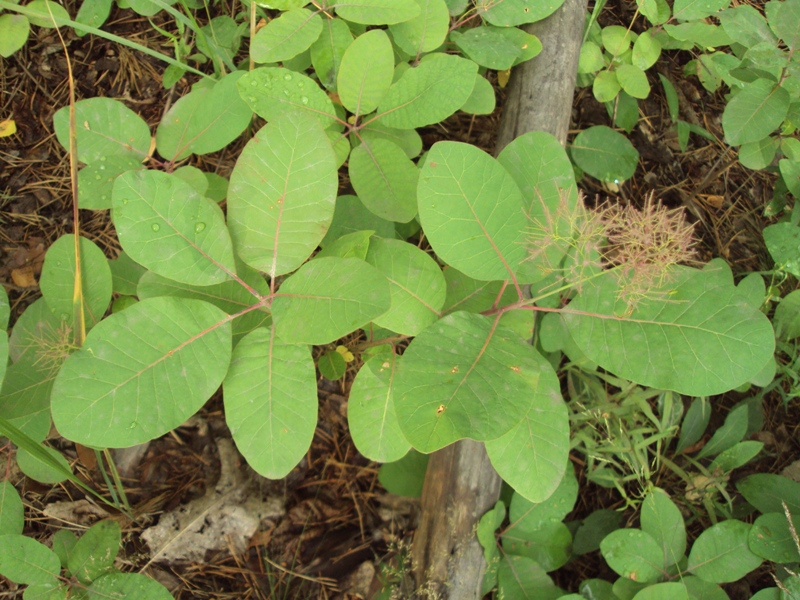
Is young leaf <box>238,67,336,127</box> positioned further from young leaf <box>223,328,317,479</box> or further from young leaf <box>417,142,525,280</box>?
young leaf <box>223,328,317,479</box>

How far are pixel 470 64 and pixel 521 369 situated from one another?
909 millimetres

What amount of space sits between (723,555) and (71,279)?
2.34 m

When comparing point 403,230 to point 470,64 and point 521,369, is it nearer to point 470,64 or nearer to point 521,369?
point 470,64

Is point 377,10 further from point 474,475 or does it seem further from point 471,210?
point 474,475

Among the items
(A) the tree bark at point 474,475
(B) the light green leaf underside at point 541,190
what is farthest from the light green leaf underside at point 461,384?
(A) the tree bark at point 474,475

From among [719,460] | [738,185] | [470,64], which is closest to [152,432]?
[470,64]

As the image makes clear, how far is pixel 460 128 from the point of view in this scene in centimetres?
230

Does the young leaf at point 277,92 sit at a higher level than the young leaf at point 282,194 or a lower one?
higher

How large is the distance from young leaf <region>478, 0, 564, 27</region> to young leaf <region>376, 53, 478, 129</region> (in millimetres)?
369

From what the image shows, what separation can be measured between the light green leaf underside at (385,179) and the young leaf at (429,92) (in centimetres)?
10

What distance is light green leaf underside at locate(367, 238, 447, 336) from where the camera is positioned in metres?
1.39

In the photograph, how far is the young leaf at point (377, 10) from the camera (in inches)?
62.5

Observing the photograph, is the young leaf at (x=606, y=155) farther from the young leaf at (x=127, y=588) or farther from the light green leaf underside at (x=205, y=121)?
the young leaf at (x=127, y=588)

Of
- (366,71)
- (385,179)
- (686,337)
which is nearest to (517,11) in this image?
(366,71)
